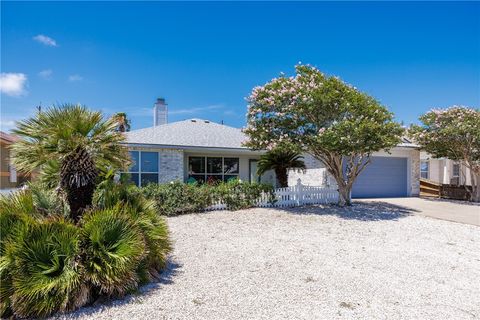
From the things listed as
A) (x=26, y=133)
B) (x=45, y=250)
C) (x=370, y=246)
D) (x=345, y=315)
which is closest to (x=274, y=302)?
(x=345, y=315)

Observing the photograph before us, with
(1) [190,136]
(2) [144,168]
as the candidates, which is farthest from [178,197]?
(1) [190,136]

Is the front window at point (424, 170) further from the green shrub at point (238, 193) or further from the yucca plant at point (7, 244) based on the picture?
the yucca plant at point (7, 244)

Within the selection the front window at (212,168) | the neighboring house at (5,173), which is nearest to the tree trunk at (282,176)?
the front window at (212,168)

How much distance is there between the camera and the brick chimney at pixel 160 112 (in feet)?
69.2

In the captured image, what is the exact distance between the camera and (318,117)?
12.9 metres

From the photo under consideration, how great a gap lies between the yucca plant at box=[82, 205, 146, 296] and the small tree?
56.5 feet

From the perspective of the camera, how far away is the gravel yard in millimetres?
4160

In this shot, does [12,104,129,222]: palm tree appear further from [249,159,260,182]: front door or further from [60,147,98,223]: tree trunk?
[249,159,260,182]: front door

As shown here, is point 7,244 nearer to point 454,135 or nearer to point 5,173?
point 5,173

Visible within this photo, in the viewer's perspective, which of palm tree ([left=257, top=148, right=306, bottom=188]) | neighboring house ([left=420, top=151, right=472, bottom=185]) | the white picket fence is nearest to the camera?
the white picket fence

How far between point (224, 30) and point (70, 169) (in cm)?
1205

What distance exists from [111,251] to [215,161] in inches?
527

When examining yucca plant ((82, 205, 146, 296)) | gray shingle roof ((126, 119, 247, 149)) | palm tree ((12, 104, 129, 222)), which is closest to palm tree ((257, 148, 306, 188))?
gray shingle roof ((126, 119, 247, 149))

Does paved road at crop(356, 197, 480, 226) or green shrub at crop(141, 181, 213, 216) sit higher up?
green shrub at crop(141, 181, 213, 216)
